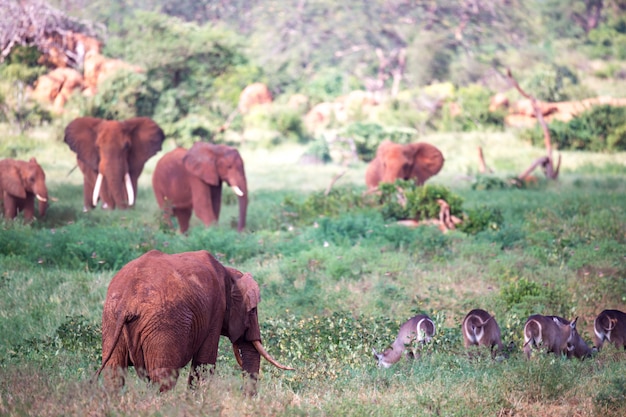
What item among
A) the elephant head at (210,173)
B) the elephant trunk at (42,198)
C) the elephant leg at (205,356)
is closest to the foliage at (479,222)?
the elephant head at (210,173)

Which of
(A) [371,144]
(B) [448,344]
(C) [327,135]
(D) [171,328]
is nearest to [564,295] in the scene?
(B) [448,344]

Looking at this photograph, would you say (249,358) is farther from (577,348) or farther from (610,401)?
(577,348)

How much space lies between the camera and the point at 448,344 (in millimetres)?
8008

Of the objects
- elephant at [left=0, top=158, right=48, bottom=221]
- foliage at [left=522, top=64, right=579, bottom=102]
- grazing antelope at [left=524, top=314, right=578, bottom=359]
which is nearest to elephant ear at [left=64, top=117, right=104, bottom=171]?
elephant at [left=0, top=158, right=48, bottom=221]

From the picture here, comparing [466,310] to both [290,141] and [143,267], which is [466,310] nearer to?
[143,267]

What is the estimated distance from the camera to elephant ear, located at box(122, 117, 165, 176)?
53.9ft

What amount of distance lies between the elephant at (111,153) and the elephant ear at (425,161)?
529cm

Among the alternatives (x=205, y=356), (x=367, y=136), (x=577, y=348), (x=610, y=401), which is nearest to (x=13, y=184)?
(x=205, y=356)

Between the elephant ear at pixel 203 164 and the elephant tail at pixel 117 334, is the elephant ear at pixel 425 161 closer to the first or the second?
the elephant ear at pixel 203 164

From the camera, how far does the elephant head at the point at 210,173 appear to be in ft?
46.7

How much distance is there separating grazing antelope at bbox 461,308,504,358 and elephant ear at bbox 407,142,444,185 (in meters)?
10.8

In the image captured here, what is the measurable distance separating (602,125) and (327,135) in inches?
339

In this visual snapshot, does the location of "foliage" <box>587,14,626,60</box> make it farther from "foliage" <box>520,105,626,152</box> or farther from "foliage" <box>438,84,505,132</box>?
"foliage" <box>520,105,626,152</box>

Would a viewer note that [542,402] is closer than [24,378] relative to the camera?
No
